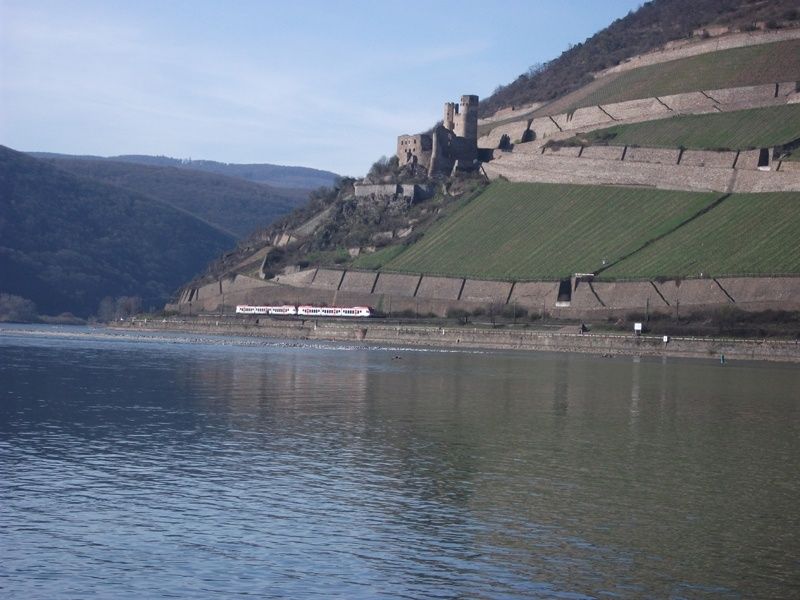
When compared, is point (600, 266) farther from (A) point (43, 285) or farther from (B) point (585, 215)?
(A) point (43, 285)

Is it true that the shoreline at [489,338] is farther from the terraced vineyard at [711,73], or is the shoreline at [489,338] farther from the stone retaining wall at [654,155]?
the terraced vineyard at [711,73]

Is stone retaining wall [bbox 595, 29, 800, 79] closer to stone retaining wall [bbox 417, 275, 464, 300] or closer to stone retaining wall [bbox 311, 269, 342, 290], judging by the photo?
stone retaining wall [bbox 417, 275, 464, 300]

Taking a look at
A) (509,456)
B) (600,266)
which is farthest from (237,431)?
(600,266)

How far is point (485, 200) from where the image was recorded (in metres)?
116

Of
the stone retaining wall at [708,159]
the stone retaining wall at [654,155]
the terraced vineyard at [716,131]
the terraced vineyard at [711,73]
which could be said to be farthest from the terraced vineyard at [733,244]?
the terraced vineyard at [711,73]

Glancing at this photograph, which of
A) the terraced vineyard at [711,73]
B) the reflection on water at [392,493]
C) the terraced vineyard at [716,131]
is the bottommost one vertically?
the reflection on water at [392,493]

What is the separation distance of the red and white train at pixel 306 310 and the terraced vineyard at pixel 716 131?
29.1 meters

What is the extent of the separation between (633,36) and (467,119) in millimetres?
40348

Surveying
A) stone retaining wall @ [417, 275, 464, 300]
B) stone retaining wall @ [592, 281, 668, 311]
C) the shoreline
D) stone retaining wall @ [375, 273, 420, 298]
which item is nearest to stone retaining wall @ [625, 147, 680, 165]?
stone retaining wall @ [592, 281, 668, 311]

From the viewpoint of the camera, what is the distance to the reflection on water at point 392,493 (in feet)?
56.5

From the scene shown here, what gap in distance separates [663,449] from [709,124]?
276 feet

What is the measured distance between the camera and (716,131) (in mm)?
106250

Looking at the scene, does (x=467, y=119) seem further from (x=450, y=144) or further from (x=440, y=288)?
(x=440, y=288)

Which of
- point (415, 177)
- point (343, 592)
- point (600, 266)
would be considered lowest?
point (343, 592)
